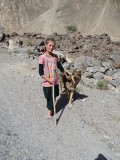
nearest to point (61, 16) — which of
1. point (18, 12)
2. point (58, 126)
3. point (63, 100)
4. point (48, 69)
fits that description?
point (18, 12)

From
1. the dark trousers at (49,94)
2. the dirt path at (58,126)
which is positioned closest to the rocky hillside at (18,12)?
the dirt path at (58,126)

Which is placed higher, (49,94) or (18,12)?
(18,12)

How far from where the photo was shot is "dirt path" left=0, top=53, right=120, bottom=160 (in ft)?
12.9

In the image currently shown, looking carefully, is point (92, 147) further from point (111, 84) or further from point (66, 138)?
point (111, 84)

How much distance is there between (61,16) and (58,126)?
63939 millimetres

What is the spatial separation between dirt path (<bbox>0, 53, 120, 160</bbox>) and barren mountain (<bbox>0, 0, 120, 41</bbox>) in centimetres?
4970

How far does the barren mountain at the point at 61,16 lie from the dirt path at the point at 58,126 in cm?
4970

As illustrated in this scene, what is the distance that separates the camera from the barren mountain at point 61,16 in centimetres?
5819

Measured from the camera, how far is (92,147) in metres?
4.27

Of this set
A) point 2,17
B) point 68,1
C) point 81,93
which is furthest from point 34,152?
point 68,1

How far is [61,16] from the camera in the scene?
6575 centimetres

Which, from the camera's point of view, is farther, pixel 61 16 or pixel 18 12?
pixel 61 16

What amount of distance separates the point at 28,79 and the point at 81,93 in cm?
189

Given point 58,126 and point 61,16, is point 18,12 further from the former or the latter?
point 58,126
